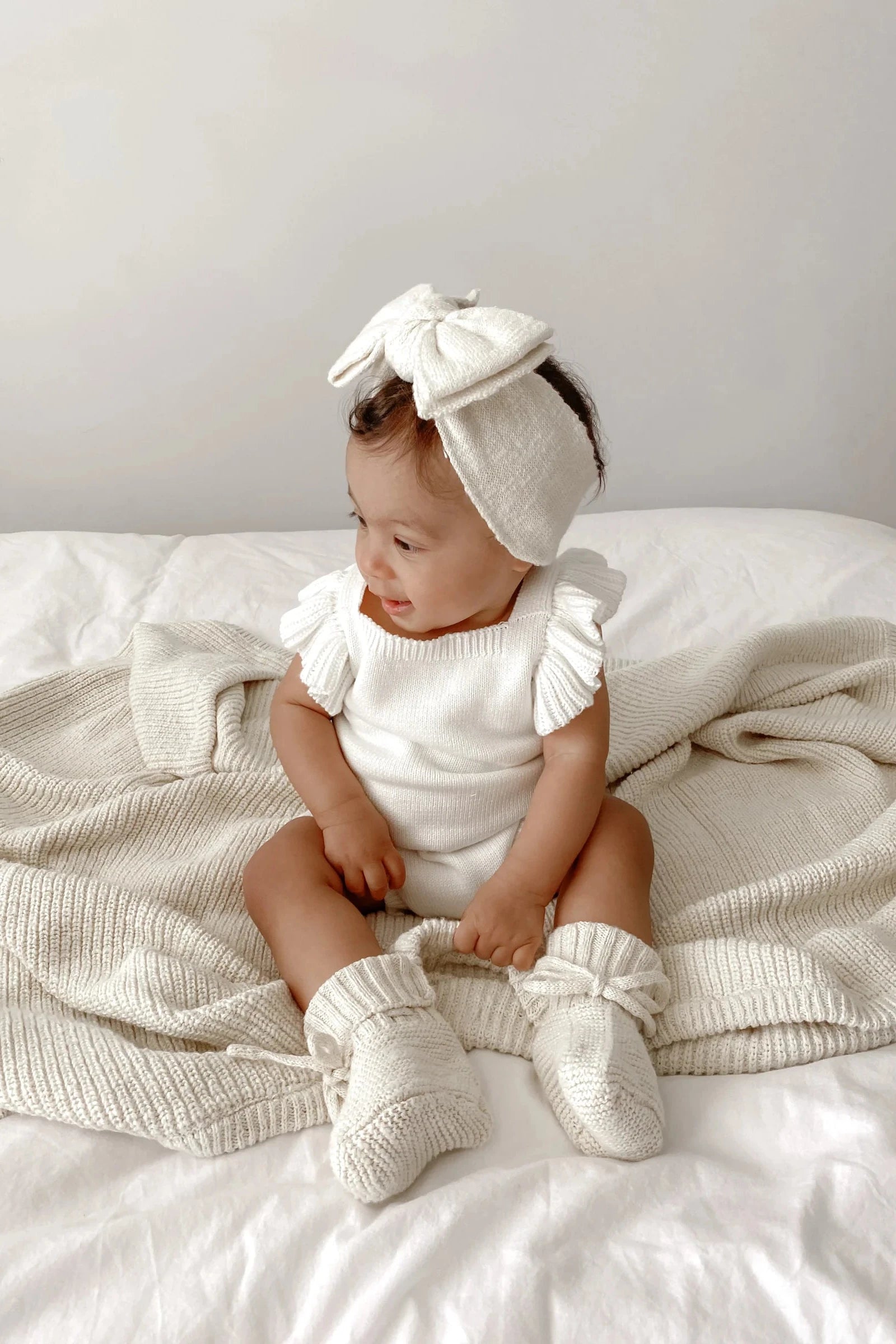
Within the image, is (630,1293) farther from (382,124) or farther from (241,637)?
(382,124)

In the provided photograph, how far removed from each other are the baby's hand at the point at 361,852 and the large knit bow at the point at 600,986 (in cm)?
16

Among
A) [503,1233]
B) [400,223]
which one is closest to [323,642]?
[503,1233]

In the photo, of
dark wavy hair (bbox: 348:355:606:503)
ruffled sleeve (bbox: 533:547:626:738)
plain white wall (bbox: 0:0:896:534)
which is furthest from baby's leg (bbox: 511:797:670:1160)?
plain white wall (bbox: 0:0:896:534)

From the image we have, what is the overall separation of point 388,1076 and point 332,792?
0.31 meters

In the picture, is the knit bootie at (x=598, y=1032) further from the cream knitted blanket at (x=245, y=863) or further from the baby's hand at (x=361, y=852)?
the baby's hand at (x=361, y=852)

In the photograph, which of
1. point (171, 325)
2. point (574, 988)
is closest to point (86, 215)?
point (171, 325)

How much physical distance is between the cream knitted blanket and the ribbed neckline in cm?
23

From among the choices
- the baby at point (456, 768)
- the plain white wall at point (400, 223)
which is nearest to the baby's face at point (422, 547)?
the baby at point (456, 768)

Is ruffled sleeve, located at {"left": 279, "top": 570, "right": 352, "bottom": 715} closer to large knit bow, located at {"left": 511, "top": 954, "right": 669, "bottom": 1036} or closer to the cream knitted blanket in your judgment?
the cream knitted blanket

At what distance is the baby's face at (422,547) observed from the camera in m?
0.93

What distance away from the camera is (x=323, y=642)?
1.07 metres

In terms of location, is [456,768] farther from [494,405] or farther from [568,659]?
[494,405]

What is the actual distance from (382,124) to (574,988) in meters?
1.42

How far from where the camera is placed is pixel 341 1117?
2.57 ft
